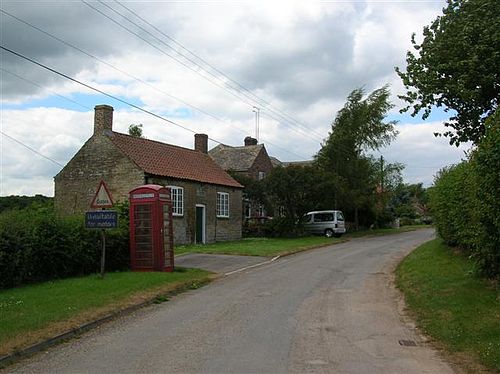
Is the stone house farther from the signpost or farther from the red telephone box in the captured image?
the signpost

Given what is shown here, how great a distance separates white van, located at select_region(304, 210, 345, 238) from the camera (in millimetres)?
41906

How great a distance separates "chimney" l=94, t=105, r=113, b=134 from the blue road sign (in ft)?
56.0

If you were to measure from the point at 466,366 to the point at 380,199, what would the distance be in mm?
45102

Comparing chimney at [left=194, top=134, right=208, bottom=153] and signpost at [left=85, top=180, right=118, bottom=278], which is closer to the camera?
signpost at [left=85, top=180, right=118, bottom=278]

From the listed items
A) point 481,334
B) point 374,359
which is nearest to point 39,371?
point 374,359

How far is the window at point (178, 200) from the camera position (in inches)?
1287

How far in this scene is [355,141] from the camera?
158ft

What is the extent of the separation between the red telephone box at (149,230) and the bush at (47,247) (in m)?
0.56

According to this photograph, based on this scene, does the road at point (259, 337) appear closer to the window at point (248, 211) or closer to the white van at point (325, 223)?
the white van at point (325, 223)

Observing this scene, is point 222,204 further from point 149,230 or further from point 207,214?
point 149,230

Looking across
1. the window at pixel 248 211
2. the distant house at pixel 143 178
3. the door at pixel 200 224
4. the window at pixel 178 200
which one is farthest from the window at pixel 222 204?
the window at pixel 248 211

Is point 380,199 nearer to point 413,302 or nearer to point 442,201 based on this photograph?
point 442,201

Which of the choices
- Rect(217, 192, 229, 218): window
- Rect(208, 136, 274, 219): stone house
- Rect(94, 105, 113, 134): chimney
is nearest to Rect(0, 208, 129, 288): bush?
Rect(94, 105, 113, 134): chimney

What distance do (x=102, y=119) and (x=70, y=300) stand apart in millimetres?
21776
